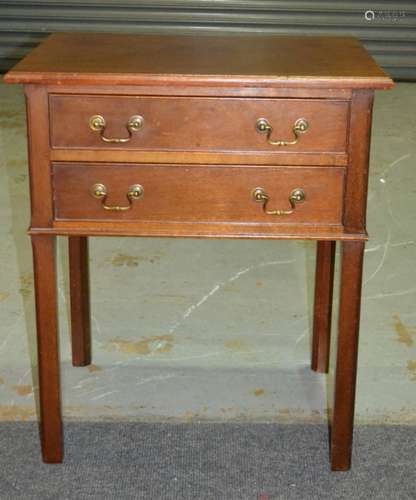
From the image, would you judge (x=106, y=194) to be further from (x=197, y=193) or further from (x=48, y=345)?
(x=48, y=345)

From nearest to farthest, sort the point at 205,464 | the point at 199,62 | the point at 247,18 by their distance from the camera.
Result: 1. the point at 199,62
2. the point at 205,464
3. the point at 247,18

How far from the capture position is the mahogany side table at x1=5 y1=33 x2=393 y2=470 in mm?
1953

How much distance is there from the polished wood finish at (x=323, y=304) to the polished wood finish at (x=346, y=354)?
382 millimetres

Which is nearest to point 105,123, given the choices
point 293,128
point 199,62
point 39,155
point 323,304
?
point 39,155

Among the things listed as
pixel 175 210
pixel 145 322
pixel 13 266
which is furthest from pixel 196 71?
pixel 13 266

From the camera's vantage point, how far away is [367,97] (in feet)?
6.41

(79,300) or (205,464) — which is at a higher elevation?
(79,300)

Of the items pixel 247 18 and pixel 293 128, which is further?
pixel 247 18

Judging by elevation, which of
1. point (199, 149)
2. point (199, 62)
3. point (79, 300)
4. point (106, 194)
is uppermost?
point (199, 62)

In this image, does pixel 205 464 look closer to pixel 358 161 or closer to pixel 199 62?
pixel 358 161

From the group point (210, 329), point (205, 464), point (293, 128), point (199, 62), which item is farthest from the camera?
point (210, 329)

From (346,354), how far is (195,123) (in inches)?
24.7

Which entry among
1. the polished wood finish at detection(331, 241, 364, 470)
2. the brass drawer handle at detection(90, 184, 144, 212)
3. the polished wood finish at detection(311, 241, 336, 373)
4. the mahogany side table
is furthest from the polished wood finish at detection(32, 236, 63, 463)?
the polished wood finish at detection(311, 241, 336, 373)

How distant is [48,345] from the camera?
85.9 inches
